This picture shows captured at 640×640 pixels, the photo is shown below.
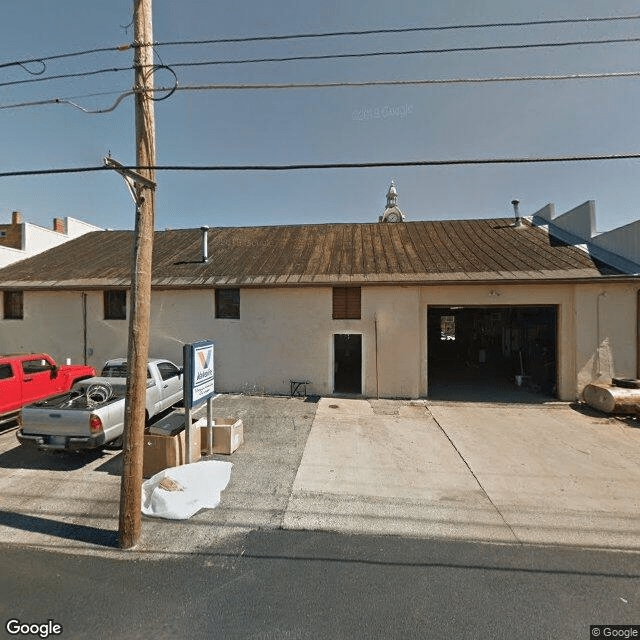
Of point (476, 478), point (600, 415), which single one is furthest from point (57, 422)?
point (600, 415)

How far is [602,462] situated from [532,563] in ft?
12.7

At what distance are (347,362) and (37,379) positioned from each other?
1122 centimetres

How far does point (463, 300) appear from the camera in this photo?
1057cm

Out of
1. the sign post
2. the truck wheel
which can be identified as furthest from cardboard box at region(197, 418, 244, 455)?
the truck wheel

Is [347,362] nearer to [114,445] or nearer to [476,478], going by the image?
[476,478]

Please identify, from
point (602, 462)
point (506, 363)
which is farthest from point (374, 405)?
point (506, 363)

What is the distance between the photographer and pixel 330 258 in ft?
41.1

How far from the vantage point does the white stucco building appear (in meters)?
10.1

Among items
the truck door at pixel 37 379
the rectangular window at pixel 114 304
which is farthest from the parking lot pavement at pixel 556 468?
the rectangular window at pixel 114 304

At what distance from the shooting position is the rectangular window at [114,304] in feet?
39.8

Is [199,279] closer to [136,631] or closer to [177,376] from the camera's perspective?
[177,376]

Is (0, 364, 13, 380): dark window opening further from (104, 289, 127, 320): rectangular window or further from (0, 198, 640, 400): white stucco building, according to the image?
(104, 289, 127, 320): rectangular window

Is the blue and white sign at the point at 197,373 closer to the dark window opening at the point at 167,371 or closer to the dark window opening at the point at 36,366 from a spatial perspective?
the dark window opening at the point at 167,371

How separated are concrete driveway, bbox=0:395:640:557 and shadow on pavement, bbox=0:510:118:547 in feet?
0.04
